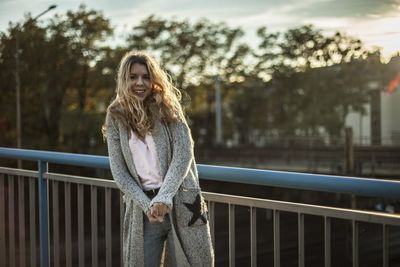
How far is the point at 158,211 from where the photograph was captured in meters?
2.51

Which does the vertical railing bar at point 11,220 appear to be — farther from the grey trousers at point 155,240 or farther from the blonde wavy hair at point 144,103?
the grey trousers at point 155,240

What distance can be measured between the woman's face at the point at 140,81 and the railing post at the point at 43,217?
1.33 m

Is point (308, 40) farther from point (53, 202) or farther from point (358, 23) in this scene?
point (53, 202)

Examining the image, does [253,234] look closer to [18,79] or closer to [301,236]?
[301,236]

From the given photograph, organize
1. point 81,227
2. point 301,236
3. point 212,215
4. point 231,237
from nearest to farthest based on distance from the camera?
point 301,236 → point 231,237 → point 212,215 → point 81,227

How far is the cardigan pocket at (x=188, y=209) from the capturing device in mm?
2588

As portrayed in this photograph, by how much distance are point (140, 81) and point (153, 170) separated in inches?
17.6

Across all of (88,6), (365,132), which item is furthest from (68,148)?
(365,132)

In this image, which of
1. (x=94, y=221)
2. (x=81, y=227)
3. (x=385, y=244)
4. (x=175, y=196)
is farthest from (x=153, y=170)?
(x=81, y=227)

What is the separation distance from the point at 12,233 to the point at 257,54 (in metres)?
33.6

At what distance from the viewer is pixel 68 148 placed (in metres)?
28.1

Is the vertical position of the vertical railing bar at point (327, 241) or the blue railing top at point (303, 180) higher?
the blue railing top at point (303, 180)

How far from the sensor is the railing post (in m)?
3.73

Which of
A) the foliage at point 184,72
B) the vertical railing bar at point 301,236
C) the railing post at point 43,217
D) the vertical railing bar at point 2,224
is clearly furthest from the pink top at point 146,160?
the foliage at point 184,72
